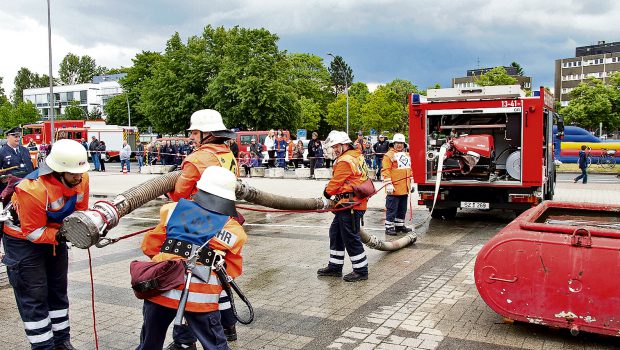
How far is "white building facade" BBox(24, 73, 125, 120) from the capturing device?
101m

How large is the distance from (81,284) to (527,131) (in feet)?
27.4

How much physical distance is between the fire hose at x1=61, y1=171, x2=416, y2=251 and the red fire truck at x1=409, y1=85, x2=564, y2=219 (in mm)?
5234

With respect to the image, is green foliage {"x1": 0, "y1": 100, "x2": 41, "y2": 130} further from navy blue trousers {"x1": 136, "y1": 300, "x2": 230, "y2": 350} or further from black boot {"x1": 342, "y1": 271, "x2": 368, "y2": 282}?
navy blue trousers {"x1": 136, "y1": 300, "x2": 230, "y2": 350}

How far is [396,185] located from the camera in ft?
34.3

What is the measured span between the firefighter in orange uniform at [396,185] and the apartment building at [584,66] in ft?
332

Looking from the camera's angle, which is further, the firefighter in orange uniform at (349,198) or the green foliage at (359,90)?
the green foliage at (359,90)

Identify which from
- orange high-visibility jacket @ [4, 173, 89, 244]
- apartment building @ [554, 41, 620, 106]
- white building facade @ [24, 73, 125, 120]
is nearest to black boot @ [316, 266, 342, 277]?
orange high-visibility jacket @ [4, 173, 89, 244]

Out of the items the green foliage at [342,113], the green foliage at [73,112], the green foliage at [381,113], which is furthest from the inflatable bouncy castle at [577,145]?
the green foliage at [73,112]

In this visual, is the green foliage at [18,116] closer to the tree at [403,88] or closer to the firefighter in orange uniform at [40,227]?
the tree at [403,88]

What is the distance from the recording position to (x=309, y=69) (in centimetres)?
8238

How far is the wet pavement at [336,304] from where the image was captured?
503cm

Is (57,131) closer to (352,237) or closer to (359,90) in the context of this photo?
(352,237)

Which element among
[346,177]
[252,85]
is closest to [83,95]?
[252,85]

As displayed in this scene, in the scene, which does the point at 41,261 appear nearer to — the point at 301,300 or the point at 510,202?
the point at 301,300
